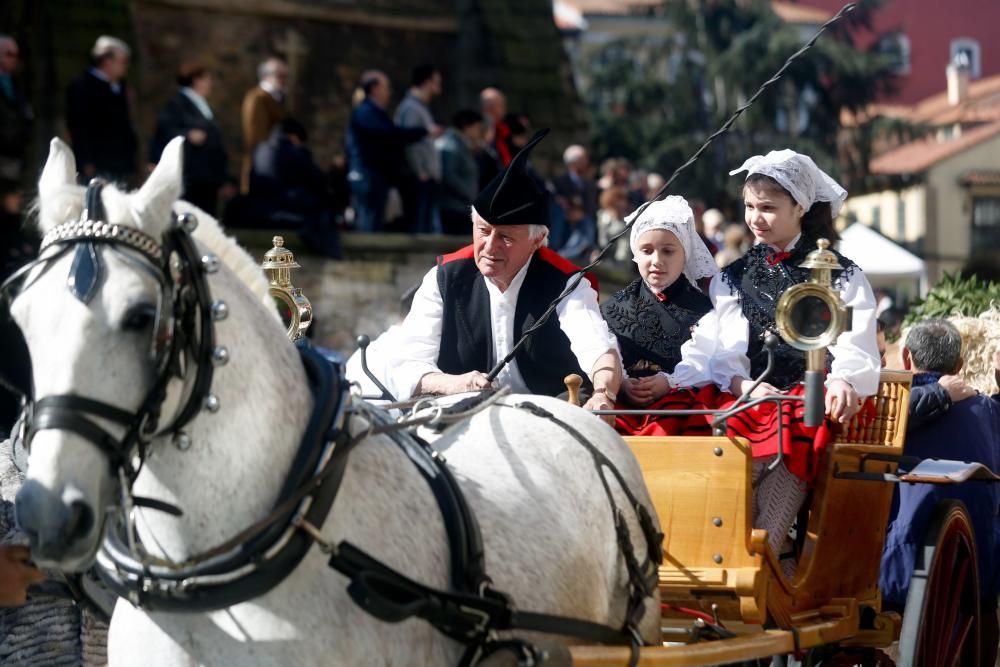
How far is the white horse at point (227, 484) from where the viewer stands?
10.5 feet

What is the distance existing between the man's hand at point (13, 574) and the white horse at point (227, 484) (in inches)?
8.9

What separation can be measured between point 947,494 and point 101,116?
816cm

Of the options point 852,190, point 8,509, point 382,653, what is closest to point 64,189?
point 382,653

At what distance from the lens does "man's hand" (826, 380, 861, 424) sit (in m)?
5.39

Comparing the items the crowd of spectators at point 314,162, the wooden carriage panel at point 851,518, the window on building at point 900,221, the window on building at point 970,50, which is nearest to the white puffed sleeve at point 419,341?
the wooden carriage panel at point 851,518

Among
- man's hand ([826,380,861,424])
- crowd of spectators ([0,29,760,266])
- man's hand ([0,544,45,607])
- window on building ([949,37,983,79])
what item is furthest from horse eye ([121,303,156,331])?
window on building ([949,37,983,79])

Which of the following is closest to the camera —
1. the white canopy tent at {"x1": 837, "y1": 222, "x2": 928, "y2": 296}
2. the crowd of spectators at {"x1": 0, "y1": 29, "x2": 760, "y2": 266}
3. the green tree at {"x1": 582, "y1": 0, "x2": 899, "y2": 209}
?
the crowd of spectators at {"x1": 0, "y1": 29, "x2": 760, "y2": 266}

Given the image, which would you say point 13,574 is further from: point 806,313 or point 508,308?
point 806,313

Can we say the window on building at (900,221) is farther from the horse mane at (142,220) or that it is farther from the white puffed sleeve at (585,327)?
the horse mane at (142,220)

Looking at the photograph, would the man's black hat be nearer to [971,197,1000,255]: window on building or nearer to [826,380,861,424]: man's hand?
[826,380,861,424]: man's hand

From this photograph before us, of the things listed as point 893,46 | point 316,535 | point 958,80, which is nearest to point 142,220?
point 316,535

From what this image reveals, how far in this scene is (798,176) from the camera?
597cm

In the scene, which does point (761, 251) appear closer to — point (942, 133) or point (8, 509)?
point (8, 509)

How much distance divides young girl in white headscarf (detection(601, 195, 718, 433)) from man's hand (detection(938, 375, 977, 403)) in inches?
43.9
